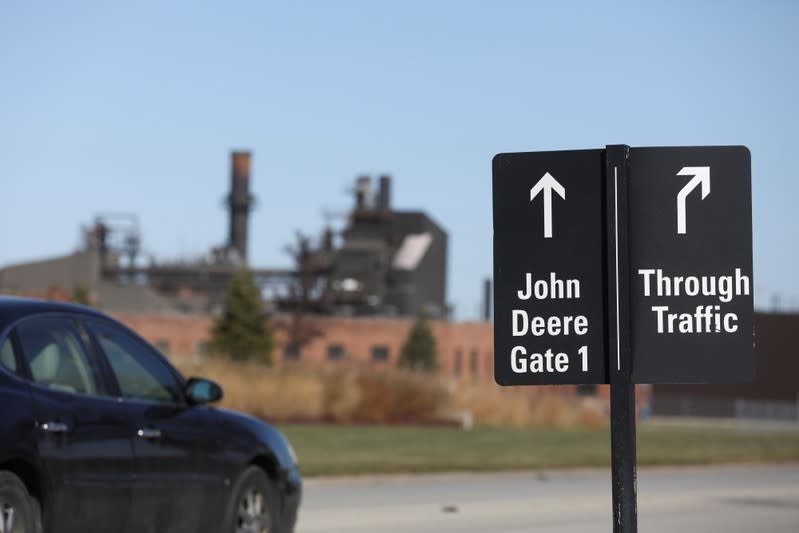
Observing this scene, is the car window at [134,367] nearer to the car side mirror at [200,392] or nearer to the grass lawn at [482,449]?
the car side mirror at [200,392]

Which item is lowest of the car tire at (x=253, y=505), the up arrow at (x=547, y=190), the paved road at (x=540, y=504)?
the paved road at (x=540, y=504)

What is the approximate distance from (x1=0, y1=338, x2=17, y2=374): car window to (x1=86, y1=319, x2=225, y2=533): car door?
0.90 m

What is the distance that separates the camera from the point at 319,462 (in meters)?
22.0

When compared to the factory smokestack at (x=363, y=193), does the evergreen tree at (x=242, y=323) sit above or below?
below

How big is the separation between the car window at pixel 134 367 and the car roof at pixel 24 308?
0.21 metres

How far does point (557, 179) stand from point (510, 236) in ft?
0.80

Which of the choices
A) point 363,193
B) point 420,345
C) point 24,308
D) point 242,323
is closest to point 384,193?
point 363,193

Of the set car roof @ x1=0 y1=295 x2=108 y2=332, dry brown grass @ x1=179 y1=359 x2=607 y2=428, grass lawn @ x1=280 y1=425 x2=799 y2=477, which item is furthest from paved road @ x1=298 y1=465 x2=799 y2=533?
dry brown grass @ x1=179 y1=359 x2=607 y2=428

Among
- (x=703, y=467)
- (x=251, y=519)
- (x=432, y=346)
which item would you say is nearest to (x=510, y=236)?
(x=251, y=519)

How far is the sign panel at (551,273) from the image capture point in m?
4.72

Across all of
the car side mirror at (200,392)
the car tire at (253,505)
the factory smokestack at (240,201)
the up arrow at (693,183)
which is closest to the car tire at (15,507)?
the car side mirror at (200,392)

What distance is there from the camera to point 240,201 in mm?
88438

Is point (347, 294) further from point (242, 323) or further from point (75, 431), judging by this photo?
point (75, 431)

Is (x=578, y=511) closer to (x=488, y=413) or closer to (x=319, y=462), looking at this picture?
(x=319, y=462)
